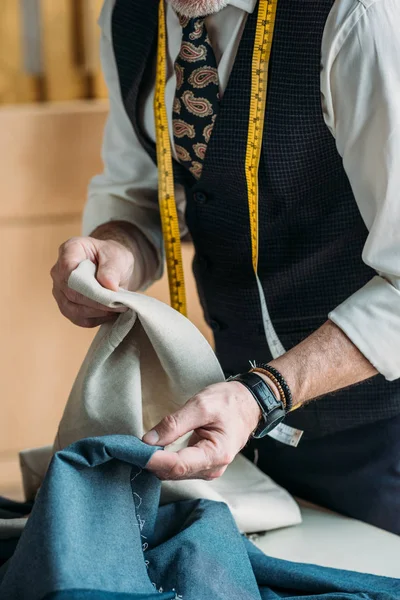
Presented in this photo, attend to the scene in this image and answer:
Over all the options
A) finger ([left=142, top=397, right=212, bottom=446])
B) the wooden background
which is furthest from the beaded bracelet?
the wooden background

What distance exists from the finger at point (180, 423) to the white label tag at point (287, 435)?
335 mm

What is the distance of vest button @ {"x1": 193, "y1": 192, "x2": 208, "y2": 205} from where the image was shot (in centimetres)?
115

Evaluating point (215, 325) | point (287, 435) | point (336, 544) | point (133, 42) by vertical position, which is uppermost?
point (133, 42)

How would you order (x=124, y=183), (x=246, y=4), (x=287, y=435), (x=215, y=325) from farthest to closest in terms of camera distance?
(x=124, y=183)
(x=215, y=325)
(x=287, y=435)
(x=246, y=4)

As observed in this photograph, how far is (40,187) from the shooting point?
1.87 meters

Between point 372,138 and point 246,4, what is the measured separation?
0.86 ft

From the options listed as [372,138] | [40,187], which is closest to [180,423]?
[372,138]

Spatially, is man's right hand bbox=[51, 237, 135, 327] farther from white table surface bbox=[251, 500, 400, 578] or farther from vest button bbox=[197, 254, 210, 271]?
white table surface bbox=[251, 500, 400, 578]

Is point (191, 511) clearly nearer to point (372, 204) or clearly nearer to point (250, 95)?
point (372, 204)

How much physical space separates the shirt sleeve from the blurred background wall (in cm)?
99

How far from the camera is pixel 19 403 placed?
198 centimetres

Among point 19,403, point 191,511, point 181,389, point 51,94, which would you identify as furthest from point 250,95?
point 19,403

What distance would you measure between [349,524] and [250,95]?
2.07ft

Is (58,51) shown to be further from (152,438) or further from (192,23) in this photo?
(152,438)
